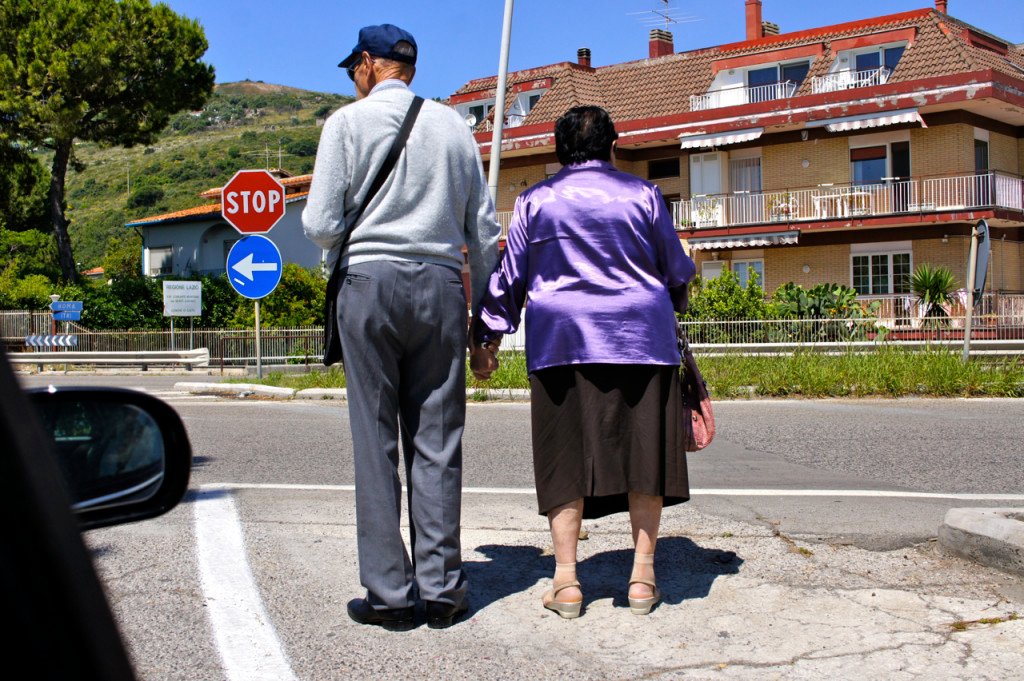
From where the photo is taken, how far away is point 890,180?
1323 inches

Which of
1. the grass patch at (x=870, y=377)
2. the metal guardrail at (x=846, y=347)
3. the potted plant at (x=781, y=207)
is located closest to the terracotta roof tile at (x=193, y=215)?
the potted plant at (x=781, y=207)

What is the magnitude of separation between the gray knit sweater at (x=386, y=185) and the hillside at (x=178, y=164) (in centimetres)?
6476

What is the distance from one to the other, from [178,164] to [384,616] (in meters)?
107

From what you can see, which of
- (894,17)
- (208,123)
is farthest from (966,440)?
(208,123)

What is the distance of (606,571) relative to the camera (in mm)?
4418

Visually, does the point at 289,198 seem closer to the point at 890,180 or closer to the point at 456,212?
the point at 890,180

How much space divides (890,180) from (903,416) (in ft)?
80.8

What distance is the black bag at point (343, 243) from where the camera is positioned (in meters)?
3.75

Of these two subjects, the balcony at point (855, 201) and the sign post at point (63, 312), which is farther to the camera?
the balcony at point (855, 201)

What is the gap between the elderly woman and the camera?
12.7 feet

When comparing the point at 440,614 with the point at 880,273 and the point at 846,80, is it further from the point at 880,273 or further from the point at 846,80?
the point at 846,80

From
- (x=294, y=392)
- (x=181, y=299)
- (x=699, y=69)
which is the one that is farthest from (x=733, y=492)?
(x=699, y=69)

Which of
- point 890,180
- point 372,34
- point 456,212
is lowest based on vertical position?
point 456,212

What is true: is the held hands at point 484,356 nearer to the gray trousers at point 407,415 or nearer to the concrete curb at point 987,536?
the gray trousers at point 407,415
